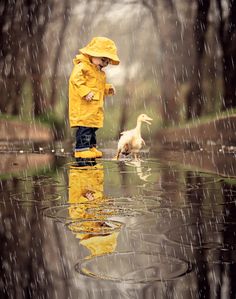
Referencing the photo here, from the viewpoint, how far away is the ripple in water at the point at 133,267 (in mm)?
2506

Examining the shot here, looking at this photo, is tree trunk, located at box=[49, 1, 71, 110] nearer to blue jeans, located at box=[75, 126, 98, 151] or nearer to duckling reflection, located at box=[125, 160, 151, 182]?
blue jeans, located at box=[75, 126, 98, 151]

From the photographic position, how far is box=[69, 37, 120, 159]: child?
27.6 feet

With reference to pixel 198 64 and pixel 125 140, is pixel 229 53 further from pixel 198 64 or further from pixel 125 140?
pixel 125 140

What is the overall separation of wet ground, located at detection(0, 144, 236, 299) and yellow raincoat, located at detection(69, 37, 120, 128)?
8.06 ft

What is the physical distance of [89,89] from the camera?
8.42m

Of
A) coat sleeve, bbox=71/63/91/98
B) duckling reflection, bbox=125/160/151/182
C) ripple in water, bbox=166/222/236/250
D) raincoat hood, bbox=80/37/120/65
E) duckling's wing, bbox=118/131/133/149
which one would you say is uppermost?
raincoat hood, bbox=80/37/120/65

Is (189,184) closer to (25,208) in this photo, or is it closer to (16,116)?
(25,208)

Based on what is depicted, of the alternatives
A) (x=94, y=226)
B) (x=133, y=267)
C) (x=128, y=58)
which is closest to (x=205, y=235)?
(x=94, y=226)

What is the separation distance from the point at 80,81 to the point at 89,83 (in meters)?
0.28

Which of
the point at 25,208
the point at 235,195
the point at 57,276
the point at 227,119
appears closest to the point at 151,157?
the point at 227,119

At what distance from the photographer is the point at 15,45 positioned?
42.4 ft

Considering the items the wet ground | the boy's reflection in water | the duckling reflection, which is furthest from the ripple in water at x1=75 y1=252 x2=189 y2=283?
the duckling reflection

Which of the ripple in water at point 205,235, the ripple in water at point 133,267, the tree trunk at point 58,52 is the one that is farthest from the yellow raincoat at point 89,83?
the ripple in water at point 133,267

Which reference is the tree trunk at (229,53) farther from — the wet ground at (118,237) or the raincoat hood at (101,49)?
the wet ground at (118,237)
